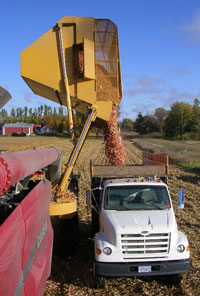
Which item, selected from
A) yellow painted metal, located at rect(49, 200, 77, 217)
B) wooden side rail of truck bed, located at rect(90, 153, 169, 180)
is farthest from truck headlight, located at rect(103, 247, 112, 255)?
wooden side rail of truck bed, located at rect(90, 153, 169, 180)

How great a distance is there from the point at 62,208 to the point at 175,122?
101m

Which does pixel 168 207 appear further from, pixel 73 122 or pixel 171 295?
pixel 73 122

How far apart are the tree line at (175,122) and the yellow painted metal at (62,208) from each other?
8476cm

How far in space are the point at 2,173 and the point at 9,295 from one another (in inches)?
43.7

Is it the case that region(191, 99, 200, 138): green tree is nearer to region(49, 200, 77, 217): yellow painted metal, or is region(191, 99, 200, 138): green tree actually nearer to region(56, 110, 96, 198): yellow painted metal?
region(56, 110, 96, 198): yellow painted metal

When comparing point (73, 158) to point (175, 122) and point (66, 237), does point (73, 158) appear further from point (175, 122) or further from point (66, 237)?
point (175, 122)

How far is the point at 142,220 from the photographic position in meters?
6.25

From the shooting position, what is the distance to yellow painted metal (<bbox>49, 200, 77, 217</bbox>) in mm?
6512

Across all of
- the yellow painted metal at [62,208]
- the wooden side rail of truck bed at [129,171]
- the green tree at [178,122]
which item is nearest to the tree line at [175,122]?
the green tree at [178,122]

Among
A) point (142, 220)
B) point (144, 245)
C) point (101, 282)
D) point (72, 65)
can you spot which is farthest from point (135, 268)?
point (72, 65)

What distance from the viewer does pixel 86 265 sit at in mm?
7133

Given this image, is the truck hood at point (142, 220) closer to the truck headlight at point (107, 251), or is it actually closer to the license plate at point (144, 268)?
the truck headlight at point (107, 251)

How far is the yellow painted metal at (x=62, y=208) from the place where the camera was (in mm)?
6512

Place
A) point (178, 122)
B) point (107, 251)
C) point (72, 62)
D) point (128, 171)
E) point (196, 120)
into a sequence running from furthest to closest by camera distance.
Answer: point (178, 122)
point (196, 120)
point (128, 171)
point (72, 62)
point (107, 251)
